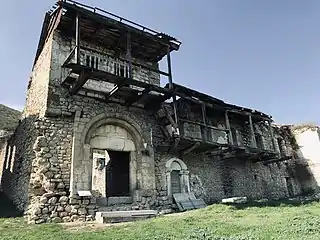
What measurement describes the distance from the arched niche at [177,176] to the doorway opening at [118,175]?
7.62 feet

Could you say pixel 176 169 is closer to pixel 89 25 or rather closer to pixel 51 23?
pixel 89 25

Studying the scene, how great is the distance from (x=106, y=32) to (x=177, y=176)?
22.1ft

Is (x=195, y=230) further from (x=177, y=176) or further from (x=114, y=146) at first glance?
(x=177, y=176)

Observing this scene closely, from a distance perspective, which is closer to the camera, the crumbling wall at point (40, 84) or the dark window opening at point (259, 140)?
the crumbling wall at point (40, 84)

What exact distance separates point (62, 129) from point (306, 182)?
667 inches

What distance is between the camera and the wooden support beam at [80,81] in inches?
376

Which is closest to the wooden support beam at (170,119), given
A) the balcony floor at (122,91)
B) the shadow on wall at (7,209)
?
the balcony floor at (122,91)

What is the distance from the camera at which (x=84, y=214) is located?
360 inches

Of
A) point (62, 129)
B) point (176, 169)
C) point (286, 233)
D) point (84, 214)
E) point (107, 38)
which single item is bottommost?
point (286, 233)

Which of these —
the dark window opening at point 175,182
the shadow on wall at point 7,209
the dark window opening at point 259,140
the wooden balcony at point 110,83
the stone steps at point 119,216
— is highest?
the wooden balcony at point 110,83

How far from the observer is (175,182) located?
480 inches

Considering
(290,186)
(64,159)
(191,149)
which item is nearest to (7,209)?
(64,159)

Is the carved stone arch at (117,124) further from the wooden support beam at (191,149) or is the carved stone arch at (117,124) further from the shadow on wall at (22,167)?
the wooden support beam at (191,149)

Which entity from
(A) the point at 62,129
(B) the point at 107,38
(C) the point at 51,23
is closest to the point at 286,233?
(A) the point at 62,129
